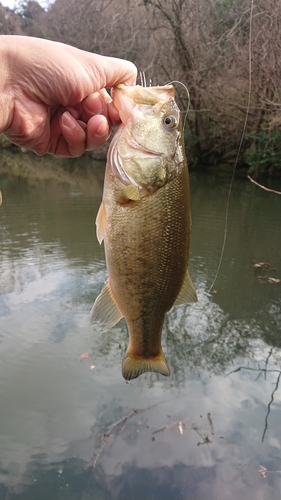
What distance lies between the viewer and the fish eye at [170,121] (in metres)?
1.90

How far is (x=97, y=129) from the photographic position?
2.13 metres

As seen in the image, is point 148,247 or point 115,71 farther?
point 115,71

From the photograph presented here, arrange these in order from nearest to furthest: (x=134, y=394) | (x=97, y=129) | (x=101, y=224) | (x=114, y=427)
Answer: (x=101, y=224) < (x=97, y=129) < (x=114, y=427) < (x=134, y=394)

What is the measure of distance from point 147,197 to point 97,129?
55 centimetres

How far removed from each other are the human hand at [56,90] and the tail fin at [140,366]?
128cm

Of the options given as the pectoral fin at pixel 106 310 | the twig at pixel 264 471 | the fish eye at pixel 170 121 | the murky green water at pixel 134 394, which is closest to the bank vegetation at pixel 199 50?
the murky green water at pixel 134 394

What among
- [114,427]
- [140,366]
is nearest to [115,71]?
[140,366]

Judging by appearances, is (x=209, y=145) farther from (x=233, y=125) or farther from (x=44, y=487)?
(x=44, y=487)

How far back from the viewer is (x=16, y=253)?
9.10 metres

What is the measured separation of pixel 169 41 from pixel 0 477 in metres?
20.8

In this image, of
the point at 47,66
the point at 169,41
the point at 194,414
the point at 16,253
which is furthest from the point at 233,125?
the point at 47,66

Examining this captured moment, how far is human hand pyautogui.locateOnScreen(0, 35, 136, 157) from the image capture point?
195cm

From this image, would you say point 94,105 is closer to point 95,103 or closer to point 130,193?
point 95,103

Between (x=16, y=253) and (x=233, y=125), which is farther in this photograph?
(x=233, y=125)
